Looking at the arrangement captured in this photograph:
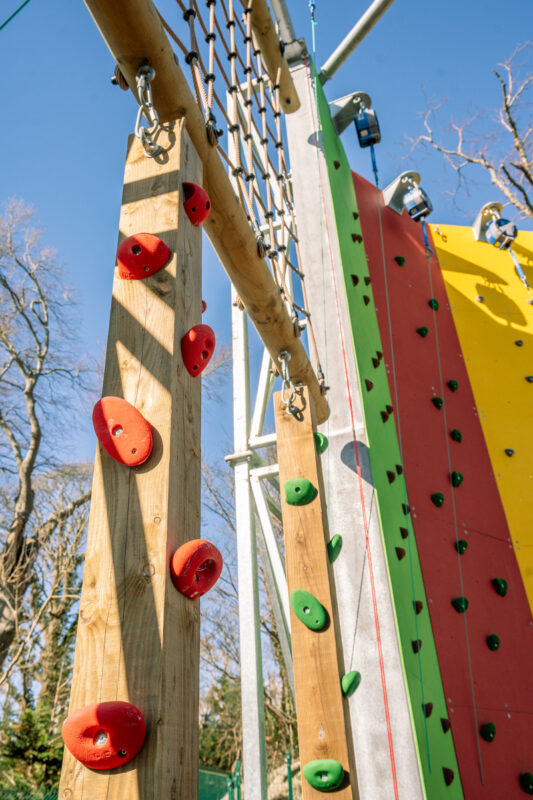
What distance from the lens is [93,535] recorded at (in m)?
0.92

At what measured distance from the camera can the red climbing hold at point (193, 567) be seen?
863mm

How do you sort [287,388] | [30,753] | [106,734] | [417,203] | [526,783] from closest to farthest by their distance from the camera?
[106,734], [287,388], [526,783], [417,203], [30,753]

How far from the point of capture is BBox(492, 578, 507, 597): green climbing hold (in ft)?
11.9

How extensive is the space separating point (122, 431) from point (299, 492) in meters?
1.18

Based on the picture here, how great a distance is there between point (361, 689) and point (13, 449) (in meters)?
7.46

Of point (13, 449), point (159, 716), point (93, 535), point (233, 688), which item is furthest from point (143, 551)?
point (233, 688)

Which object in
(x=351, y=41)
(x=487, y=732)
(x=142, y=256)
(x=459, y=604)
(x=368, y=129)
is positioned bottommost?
(x=487, y=732)

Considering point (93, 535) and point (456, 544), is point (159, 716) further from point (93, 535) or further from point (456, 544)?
point (456, 544)

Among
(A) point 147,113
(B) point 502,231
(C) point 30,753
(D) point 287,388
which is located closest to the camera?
(A) point 147,113

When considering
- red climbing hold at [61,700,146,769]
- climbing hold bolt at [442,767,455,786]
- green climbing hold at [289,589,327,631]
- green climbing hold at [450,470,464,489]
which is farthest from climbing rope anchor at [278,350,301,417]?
green climbing hold at [450,470,464,489]

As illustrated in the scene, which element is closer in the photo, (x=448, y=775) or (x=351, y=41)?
(x=448, y=775)

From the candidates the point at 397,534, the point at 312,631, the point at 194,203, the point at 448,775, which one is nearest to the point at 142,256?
the point at 194,203

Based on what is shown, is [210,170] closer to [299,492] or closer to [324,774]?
[299,492]

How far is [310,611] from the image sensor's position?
1.85 metres
